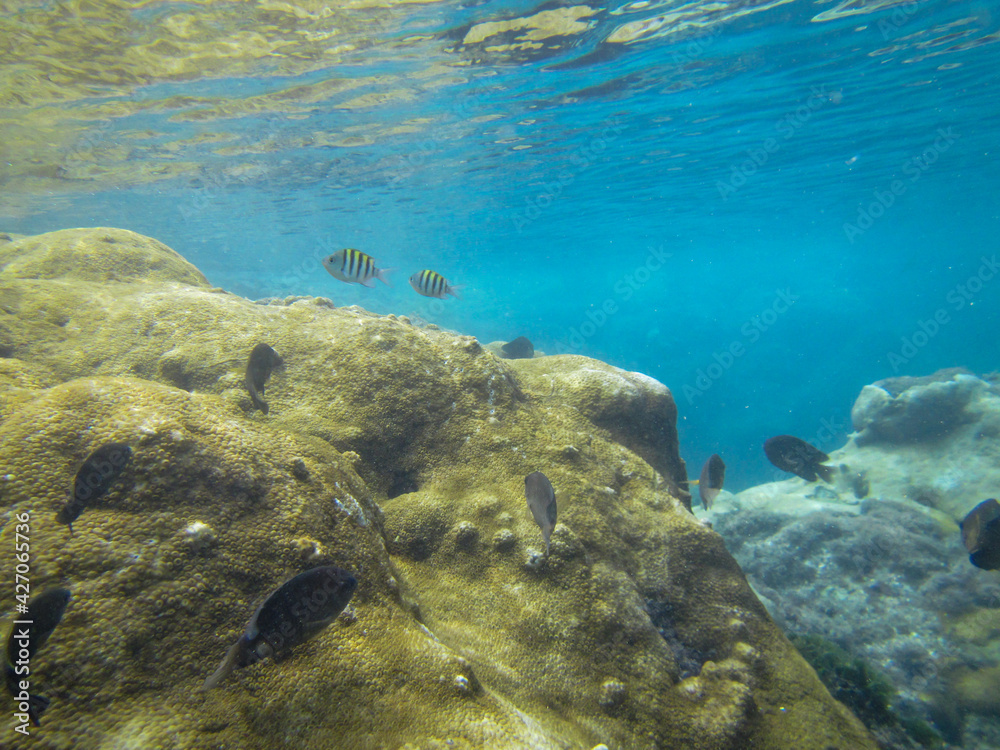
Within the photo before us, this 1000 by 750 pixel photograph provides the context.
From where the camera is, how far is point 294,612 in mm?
1860

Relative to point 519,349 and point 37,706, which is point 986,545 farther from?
point 519,349

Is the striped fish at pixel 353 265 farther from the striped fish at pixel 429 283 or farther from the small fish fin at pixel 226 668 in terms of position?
the small fish fin at pixel 226 668

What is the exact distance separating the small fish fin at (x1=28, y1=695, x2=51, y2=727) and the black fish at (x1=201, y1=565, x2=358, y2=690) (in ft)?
1.64

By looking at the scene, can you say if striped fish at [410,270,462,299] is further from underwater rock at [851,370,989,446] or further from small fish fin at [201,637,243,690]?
underwater rock at [851,370,989,446]

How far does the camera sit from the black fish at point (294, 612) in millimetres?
1793

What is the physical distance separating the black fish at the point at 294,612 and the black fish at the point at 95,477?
3.43 ft

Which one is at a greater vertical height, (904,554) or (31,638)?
(904,554)

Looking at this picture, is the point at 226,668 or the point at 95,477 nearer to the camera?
the point at 226,668

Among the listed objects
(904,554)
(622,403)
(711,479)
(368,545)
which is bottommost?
(368,545)

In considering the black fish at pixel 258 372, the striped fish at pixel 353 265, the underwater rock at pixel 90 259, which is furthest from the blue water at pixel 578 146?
the black fish at pixel 258 372

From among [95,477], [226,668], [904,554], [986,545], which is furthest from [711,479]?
[904,554]

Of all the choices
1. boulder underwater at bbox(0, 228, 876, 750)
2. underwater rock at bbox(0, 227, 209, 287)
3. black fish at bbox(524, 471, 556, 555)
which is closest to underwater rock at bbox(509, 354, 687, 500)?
boulder underwater at bbox(0, 228, 876, 750)

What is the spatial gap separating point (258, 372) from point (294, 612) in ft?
7.87

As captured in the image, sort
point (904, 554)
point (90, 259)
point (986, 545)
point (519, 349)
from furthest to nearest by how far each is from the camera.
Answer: point (519, 349), point (904, 554), point (90, 259), point (986, 545)
